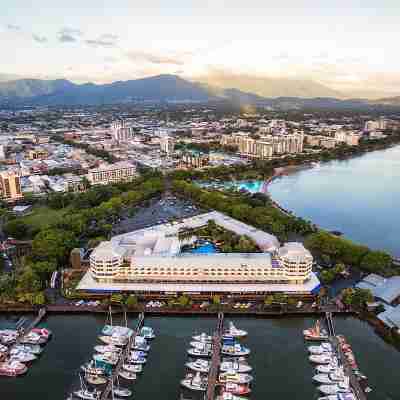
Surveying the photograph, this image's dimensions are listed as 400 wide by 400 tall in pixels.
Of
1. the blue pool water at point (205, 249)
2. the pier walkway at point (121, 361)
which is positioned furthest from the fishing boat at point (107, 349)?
the blue pool water at point (205, 249)

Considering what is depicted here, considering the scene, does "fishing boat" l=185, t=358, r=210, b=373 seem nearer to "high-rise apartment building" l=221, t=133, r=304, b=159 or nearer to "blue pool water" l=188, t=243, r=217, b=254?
"blue pool water" l=188, t=243, r=217, b=254

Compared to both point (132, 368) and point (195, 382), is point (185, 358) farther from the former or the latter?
point (132, 368)

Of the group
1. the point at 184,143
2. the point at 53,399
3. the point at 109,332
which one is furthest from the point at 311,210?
the point at 184,143

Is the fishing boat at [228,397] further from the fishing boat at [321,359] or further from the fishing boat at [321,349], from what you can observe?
the fishing boat at [321,349]

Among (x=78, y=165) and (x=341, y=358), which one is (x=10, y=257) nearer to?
(x=341, y=358)

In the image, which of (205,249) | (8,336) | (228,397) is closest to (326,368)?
(228,397)

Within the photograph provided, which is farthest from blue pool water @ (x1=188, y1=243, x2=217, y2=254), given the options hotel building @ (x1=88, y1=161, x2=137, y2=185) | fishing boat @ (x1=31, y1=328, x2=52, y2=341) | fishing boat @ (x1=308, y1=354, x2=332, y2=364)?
hotel building @ (x1=88, y1=161, x2=137, y2=185)
